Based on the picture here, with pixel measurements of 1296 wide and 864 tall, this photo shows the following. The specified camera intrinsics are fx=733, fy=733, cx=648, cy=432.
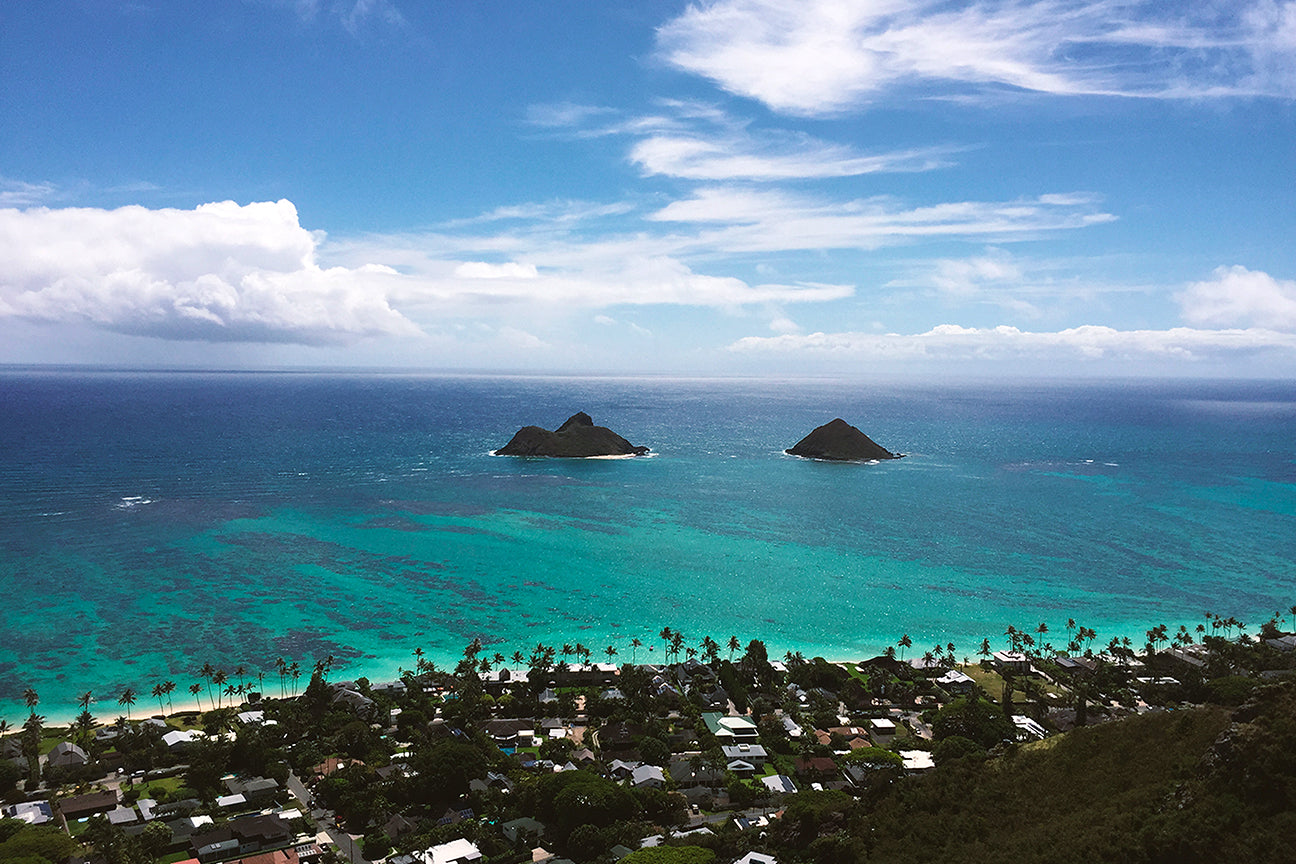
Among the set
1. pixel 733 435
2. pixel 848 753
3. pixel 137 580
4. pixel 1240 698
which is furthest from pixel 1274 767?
pixel 733 435

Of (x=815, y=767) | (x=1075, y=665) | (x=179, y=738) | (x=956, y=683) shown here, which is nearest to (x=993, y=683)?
(x=956, y=683)

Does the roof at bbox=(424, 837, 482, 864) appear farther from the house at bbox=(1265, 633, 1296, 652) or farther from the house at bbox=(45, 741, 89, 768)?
the house at bbox=(1265, 633, 1296, 652)

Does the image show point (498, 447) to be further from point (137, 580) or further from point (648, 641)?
point (648, 641)

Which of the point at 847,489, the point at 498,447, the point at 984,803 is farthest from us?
the point at 498,447

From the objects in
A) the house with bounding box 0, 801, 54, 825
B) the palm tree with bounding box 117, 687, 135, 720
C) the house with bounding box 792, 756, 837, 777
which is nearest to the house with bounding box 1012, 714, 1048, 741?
the house with bounding box 792, 756, 837, 777

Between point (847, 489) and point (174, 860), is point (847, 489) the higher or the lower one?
the higher one

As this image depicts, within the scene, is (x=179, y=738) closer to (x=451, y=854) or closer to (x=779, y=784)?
(x=451, y=854)
